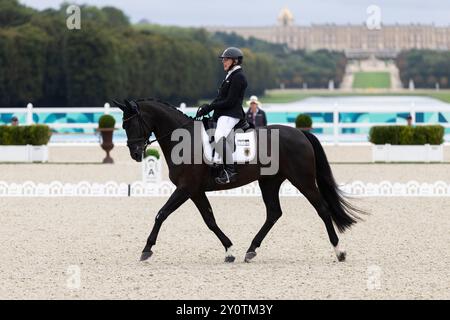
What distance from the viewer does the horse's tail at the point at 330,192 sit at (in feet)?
32.9

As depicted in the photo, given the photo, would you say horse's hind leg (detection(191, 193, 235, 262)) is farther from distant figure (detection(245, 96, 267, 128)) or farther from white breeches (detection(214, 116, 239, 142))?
distant figure (detection(245, 96, 267, 128))

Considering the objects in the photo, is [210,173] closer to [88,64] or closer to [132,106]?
[132,106]

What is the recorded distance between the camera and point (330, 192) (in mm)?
10156

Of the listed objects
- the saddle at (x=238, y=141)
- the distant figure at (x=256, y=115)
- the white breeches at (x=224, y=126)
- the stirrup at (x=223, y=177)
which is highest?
the white breeches at (x=224, y=126)

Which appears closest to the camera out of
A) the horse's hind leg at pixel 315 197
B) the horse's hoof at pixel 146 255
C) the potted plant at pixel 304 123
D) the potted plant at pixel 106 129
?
the horse's hoof at pixel 146 255

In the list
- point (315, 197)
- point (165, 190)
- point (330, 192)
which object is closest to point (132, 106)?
point (315, 197)

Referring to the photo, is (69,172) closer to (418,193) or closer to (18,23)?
(418,193)

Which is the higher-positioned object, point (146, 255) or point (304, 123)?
point (304, 123)

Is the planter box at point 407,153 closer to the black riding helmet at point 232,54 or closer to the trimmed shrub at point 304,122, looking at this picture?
the trimmed shrub at point 304,122

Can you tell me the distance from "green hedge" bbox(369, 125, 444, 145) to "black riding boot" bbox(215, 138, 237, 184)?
13872 millimetres

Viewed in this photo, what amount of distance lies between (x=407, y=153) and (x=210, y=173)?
46.1ft

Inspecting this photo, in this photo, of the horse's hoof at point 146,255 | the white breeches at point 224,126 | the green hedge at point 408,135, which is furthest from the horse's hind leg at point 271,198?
the green hedge at point 408,135
